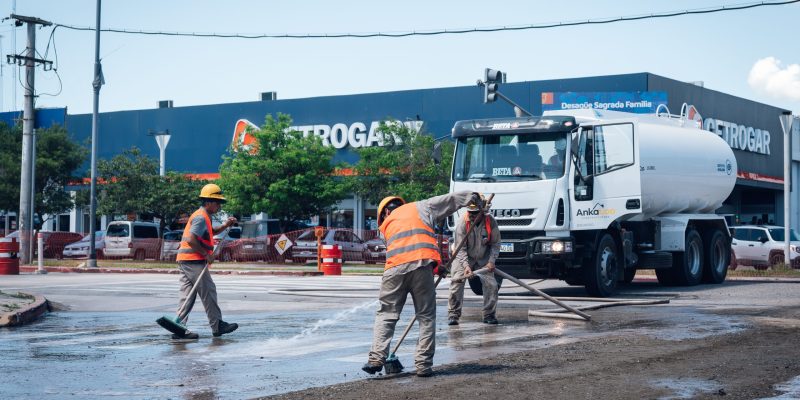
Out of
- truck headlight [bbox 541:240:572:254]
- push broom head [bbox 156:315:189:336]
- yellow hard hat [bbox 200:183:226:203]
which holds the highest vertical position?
yellow hard hat [bbox 200:183:226:203]

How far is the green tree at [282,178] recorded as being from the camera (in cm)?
4384

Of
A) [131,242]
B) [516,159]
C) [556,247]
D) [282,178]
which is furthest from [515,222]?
[131,242]

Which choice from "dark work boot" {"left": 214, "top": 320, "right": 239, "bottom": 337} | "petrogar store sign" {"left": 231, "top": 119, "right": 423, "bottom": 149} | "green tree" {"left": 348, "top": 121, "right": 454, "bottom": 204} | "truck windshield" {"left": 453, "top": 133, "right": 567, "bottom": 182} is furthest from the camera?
"petrogar store sign" {"left": 231, "top": 119, "right": 423, "bottom": 149}

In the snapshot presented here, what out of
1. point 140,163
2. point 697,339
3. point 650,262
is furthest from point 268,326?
point 140,163

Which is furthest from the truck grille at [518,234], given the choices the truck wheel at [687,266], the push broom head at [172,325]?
the push broom head at [172,325]

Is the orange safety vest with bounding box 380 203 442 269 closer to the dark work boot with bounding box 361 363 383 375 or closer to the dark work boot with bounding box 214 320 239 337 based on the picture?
the dark work boot with bounding box 361 363 383 375

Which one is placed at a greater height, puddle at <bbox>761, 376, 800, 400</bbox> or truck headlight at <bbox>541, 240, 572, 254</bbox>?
truck headlight at <bbox>541, 240, 572, 254</bbox>

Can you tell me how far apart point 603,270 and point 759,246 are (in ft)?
51.6

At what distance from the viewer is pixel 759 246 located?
109 feet

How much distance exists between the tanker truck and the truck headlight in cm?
2

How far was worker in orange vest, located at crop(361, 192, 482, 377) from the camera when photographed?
30.1 feet

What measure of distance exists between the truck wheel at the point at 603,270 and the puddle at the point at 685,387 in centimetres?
1062

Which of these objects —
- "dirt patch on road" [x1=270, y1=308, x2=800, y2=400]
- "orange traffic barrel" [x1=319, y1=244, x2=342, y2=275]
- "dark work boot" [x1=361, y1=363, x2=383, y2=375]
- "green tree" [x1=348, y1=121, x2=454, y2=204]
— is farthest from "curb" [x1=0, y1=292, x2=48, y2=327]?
"green tree" [x1=348, y1=121, x2=454, y2=204]

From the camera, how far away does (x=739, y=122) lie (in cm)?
5325
